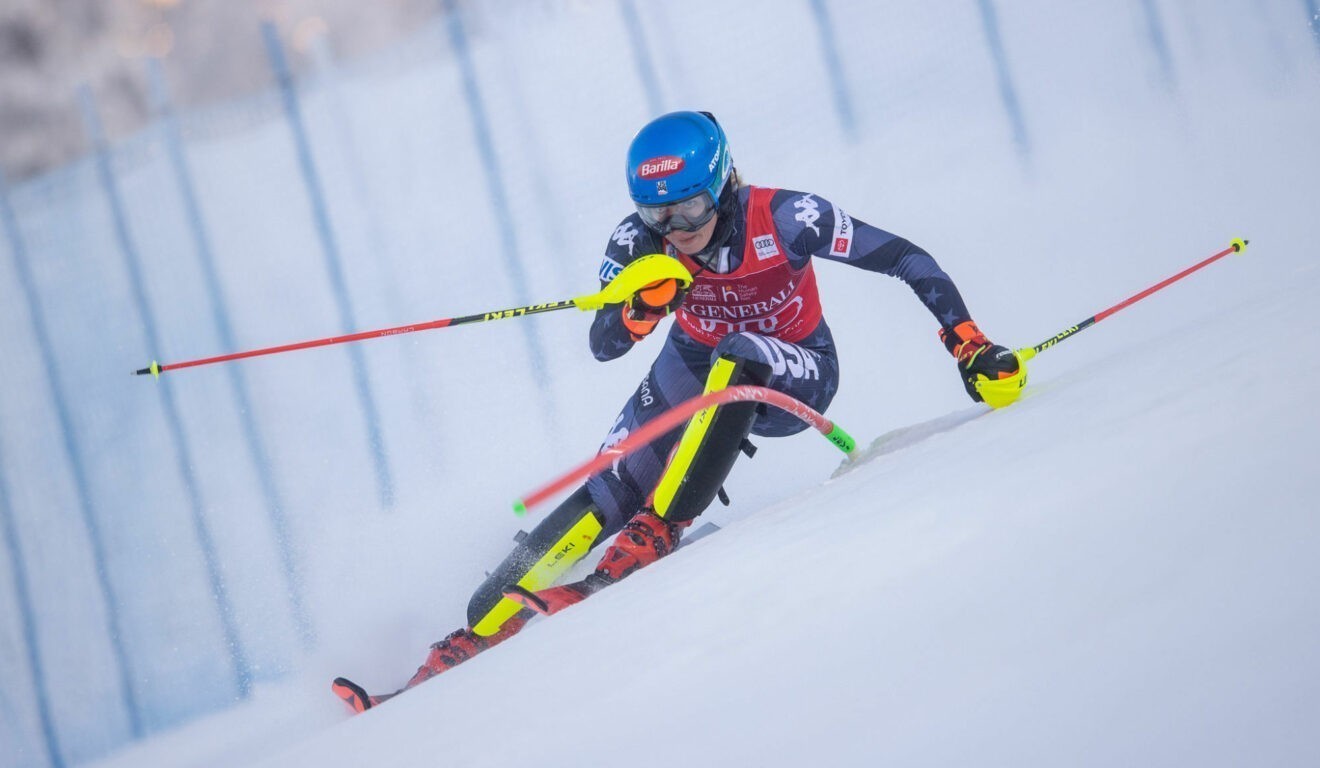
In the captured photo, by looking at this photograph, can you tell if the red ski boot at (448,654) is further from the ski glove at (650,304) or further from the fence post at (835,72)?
the fence post at (835,72)

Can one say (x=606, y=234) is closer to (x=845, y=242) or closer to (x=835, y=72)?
(x=835, y=72)

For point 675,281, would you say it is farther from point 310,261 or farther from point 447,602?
point 310,261

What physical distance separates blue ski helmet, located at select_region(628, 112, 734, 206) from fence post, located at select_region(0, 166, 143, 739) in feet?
10.1

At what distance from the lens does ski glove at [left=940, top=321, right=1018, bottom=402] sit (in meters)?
2.19

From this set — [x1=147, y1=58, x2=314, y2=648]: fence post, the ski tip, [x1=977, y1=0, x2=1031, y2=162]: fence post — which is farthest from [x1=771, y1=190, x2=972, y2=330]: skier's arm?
[x1=147, y1=58, x2=314, y2=648]: fence post

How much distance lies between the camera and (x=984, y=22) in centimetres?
408

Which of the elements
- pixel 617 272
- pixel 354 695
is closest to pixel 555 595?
pixel 354 695

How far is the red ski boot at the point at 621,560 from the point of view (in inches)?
81.4

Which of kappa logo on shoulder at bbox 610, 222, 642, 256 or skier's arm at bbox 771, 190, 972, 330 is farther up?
kappa logo on shoulder at bbox 610, 222, 642, 256

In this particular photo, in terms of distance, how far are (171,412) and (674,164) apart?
291cm

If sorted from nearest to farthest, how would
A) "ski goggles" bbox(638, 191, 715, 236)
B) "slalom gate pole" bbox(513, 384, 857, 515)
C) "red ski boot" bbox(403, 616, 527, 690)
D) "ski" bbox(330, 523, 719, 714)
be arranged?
1. "slalom gate pole" bbox(513, 384, 857, 515)
2. "ski" bbox(330, 523, 719, 714)
3. "red ski boot" bbox(403, 616, 527, 690)
4. "ski goggles" bbox(638, 191, 715, 236)

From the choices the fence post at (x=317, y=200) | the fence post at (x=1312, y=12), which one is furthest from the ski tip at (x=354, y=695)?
the fence post at (x=1312, y=12)

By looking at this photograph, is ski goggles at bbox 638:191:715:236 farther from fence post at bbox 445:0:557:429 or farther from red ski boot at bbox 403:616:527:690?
fence post at bbox 445:0:557:429

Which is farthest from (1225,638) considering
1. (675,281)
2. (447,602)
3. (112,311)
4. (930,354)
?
(112,311)
